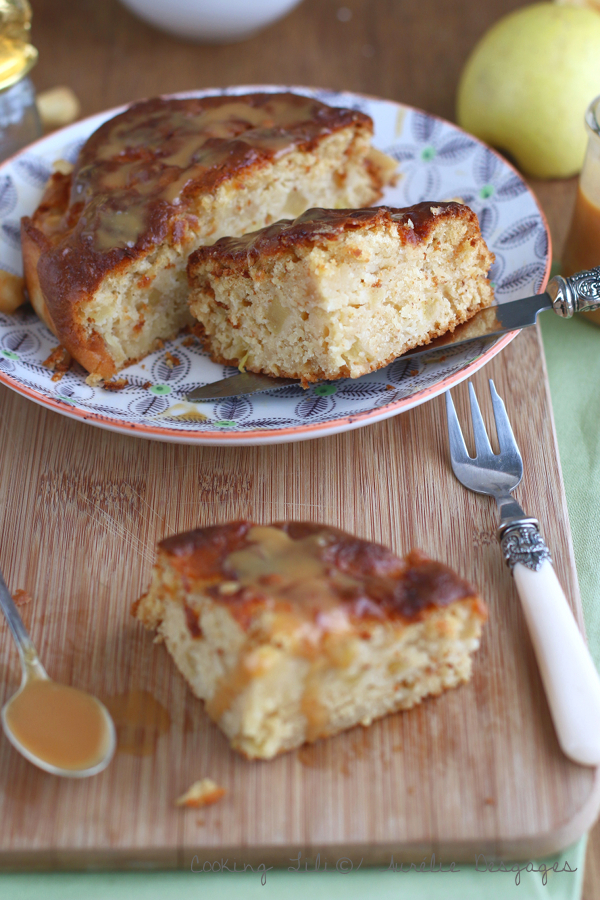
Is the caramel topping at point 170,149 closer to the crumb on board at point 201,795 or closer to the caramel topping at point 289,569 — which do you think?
the caramel topping at point 289,569

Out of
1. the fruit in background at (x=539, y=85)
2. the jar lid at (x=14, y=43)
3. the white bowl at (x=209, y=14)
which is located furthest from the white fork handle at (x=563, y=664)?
the white bowl at (x=209, y=14)

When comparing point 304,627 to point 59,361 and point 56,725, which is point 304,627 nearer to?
point 56,725

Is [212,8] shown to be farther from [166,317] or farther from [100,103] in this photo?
[166,317]

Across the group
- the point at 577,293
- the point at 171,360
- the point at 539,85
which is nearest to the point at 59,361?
the point at 171,360

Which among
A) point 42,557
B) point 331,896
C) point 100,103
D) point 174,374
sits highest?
point 100,103

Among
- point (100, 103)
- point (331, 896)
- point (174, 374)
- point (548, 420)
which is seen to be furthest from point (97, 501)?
point (100, 103)

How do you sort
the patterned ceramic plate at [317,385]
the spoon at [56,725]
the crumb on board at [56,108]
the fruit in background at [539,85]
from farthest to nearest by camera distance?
the crumb on board at [56,108] → the fruit in background at [539,85] → the patterned ceramic plate at [317,385] → the spoon at [56,725]
